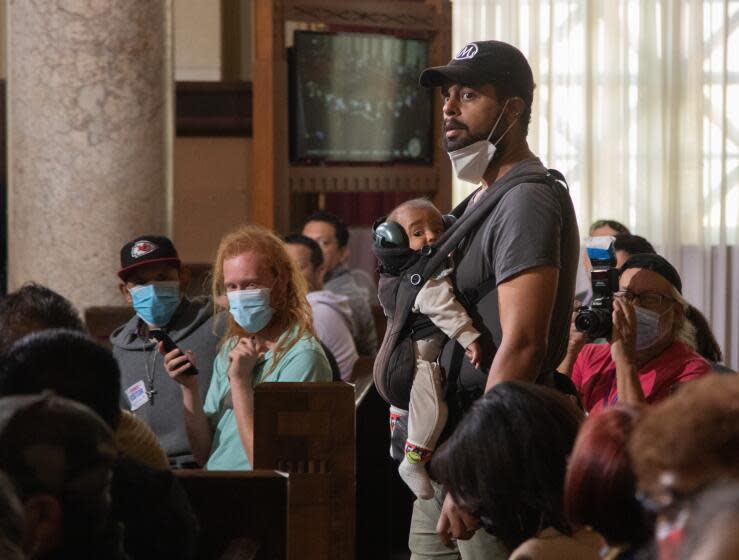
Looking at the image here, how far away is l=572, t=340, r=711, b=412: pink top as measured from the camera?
3.60 m

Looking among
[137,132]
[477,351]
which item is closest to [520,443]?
[477,351]

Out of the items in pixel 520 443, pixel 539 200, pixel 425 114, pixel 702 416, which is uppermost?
pixel 425 114

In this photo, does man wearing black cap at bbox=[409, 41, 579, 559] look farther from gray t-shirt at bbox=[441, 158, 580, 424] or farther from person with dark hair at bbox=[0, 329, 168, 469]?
person with dark hair at bbox=[0, 329, 168, 469]

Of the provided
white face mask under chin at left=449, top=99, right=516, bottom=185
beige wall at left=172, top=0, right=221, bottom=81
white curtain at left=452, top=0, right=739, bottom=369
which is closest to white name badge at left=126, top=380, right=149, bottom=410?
white face mask under chin at left=449, top=99, right=516, bottom=185

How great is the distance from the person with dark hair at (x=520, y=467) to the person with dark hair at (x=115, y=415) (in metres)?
0.46

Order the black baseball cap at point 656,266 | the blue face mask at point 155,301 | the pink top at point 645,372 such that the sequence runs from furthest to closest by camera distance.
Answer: the blue face mask at point 155,301 → the black baseball cap at point 656,266 → the pink top at point 645,372

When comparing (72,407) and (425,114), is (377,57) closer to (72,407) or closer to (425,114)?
(425,114)

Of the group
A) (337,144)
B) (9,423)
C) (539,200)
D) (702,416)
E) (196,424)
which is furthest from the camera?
(337,144)

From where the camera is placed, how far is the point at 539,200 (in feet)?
9.09

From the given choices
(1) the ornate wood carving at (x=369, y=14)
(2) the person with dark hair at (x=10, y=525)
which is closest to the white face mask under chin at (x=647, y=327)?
(2) the person with dark hair at (x=10, y=525)

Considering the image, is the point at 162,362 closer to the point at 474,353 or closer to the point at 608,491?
the point at 474,353

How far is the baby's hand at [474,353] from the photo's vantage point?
9.12 ft

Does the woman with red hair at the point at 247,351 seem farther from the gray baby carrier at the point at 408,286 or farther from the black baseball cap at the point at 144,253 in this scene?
the gray baby carrier at the point at 408,286

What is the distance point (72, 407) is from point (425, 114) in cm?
561
